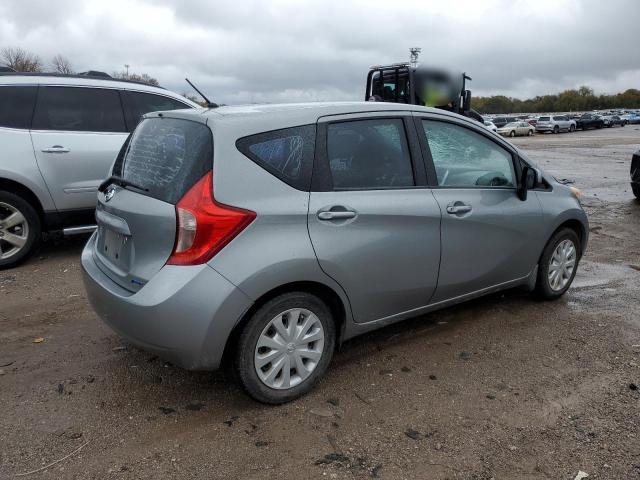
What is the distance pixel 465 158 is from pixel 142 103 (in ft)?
13.3

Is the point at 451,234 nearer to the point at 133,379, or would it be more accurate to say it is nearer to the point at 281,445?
the point at 281,445

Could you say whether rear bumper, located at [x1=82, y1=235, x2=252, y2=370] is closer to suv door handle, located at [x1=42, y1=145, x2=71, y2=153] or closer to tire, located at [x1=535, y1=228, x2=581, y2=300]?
tire, located at [x1=535, y1=228, x2=581, y2=300]

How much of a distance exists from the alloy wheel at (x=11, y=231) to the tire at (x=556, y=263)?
16.1ft

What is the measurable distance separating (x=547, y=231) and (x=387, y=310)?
5.64 ft

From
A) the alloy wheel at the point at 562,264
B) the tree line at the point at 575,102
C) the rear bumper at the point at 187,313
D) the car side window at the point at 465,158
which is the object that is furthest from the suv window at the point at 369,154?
the tree line at the point at 575,102

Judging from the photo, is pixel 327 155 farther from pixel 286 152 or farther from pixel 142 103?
pixel 142 103

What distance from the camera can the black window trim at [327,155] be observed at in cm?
312

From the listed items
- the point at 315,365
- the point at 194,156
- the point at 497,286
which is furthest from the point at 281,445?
the point at 497,286

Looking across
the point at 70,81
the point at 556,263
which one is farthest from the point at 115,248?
the point at 70,81

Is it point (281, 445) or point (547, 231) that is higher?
point (547, 231)

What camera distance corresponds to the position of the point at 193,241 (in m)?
2.77

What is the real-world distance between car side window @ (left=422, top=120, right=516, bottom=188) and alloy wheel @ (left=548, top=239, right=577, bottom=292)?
2.80 feet

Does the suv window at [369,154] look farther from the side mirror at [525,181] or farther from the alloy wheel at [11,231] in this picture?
the alloy wheel at [11,231]

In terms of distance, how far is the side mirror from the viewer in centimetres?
413
